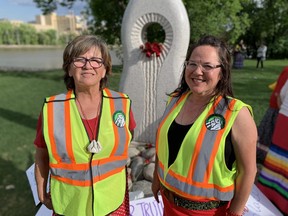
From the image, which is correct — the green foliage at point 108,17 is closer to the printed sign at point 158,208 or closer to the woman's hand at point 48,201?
the printed sign at point 158,208

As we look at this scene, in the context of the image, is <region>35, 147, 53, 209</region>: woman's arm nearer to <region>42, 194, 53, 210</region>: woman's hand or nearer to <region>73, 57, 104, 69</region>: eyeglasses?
<region>42, 194, 53, 210</region>: woman's hand

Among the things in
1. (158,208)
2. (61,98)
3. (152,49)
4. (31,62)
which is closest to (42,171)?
(61,98)

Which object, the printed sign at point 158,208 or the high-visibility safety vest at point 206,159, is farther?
the printed sign at point 158,208

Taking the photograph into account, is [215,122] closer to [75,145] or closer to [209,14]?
[75,145]

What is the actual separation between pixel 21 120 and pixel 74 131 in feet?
15.7

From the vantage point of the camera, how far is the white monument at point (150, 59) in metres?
3.71

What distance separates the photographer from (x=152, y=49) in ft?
12.5

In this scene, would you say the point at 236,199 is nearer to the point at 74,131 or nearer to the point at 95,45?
the point at 74,131

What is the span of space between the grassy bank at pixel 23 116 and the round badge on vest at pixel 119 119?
1912mm

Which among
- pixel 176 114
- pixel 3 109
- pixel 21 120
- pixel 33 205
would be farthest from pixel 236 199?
pixel 3 109

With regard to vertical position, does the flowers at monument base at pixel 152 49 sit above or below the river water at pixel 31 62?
above

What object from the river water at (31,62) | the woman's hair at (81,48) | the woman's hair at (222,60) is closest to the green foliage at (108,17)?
the river water at (31,62)

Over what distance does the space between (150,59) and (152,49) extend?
160 millimetres

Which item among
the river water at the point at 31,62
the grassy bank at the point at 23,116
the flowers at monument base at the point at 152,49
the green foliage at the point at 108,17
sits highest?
the green foliage at the point at 108,17
